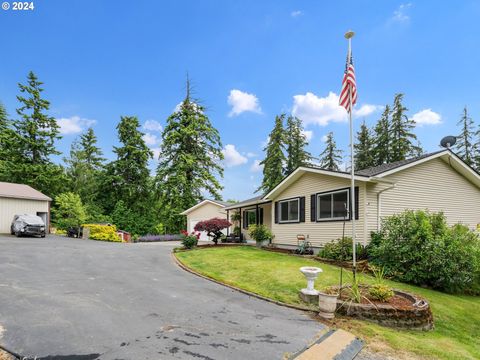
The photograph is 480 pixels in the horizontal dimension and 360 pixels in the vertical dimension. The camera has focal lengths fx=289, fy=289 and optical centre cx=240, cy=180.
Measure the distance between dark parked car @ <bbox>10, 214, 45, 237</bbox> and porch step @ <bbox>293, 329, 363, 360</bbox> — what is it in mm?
22065

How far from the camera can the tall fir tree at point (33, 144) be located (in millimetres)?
29688

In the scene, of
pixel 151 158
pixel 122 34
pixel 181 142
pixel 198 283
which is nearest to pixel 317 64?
pixel 122 34

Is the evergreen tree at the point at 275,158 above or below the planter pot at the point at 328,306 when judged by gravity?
above

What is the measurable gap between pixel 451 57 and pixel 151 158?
29.2 metres

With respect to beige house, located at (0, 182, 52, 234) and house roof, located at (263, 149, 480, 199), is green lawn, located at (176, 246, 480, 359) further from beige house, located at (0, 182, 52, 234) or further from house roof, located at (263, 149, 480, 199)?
beige house, located at (0, 182, 52, 234)

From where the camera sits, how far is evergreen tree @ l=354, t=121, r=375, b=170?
1406 inches

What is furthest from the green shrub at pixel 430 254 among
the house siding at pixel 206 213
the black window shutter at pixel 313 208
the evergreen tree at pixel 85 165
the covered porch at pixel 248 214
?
the evergreen tree at pixel 85 165

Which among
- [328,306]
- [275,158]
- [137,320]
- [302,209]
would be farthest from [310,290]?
[275,158]

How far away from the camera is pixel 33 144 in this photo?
1184 inches

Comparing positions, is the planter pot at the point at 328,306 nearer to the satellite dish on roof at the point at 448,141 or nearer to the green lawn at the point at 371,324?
the green lawn at the point at 371,324

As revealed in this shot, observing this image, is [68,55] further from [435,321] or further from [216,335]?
[435,321]

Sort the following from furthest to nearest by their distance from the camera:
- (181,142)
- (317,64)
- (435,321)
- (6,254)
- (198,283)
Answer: (181,142) → (317,64) → (6,254) → (198,283) → (435,321)

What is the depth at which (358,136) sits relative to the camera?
1515 inches

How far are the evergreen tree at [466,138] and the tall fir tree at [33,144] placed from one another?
150 ft
